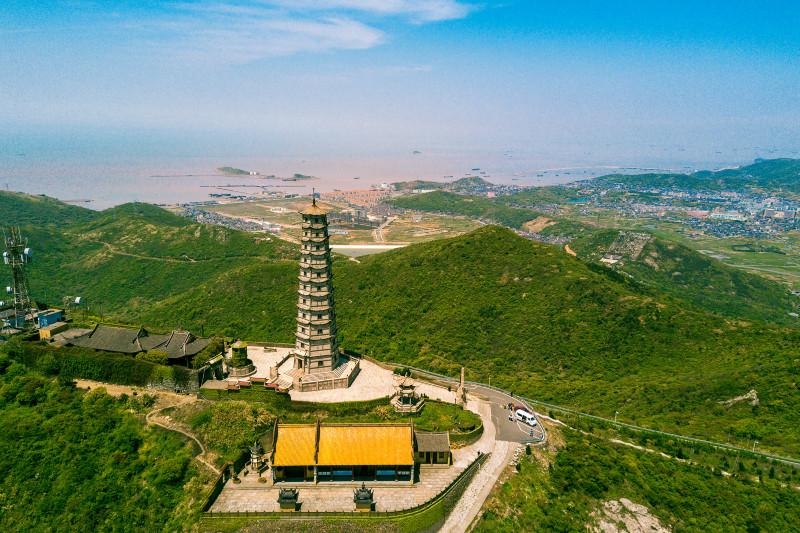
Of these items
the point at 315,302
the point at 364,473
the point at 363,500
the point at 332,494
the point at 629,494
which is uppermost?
the point at 315,302

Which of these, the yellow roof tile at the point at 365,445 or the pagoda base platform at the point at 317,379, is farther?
the pagoda base platform at the point at 317,379

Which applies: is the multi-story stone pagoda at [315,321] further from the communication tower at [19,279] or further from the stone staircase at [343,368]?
the communication tower at [19,279]

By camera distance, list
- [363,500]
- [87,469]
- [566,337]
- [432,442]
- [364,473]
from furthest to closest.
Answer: [566,337], [432,442], [364,473], [87,469], [363,500]

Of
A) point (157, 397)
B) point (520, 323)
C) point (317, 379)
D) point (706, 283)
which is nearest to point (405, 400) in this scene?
point (317, 379)

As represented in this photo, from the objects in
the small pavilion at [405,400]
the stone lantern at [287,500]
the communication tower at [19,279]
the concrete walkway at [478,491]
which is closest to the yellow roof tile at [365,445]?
the stone lantern at [287,500]

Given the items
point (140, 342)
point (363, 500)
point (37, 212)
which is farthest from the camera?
point (37, 212)

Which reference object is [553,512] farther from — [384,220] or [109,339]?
[384,220]

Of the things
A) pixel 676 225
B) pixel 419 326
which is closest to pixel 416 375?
pixel 419 326

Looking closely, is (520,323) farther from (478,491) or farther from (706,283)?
(706,283)
